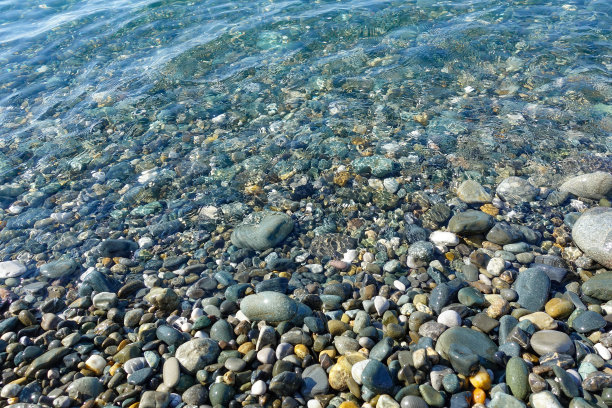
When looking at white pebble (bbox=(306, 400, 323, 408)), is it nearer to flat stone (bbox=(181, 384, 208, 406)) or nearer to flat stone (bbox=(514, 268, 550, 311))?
flat stone (bbox=(181, 384, 208, 406))

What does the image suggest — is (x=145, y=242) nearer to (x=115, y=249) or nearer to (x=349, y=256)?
(x=115, y=249)

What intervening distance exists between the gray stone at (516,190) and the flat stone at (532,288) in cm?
151

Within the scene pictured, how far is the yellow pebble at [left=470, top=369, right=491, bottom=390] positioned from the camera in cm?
326

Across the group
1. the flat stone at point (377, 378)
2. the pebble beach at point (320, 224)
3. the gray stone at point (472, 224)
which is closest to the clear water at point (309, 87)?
the pebble beach at point (320, 224)

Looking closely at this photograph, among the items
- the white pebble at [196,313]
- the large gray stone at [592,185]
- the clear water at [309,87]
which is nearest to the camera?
the white pebble at [196,313]

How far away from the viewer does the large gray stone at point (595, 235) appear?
4.32 m

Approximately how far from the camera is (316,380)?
11.4 ft

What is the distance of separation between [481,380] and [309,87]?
678cm

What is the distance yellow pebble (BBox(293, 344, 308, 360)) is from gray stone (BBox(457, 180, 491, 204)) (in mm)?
3191

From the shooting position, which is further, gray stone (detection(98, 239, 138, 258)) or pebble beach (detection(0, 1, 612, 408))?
gray stone (detection(98, 239, 138, 258))

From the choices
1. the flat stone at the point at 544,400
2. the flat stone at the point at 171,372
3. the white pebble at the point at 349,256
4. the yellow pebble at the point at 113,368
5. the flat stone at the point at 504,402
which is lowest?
the white pebble at the point at 349,256

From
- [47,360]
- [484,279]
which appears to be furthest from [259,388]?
[484,279]

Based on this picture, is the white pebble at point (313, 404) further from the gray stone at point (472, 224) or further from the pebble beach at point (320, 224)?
the gray stone at point (472, 224)

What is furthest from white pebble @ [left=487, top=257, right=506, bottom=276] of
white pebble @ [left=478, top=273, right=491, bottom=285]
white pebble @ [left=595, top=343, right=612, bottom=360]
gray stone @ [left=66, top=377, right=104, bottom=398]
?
gray stone @ [left=66, top=377, right=104, bottom=398]
